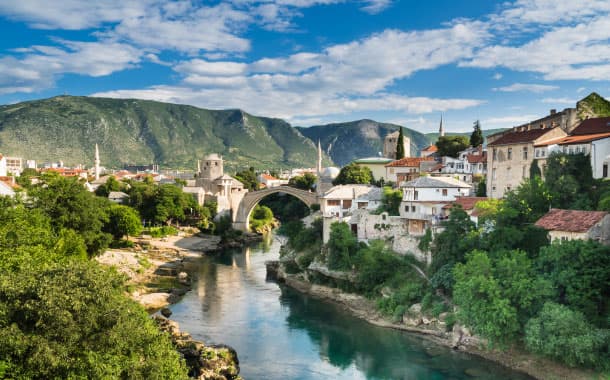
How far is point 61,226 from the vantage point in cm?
3097

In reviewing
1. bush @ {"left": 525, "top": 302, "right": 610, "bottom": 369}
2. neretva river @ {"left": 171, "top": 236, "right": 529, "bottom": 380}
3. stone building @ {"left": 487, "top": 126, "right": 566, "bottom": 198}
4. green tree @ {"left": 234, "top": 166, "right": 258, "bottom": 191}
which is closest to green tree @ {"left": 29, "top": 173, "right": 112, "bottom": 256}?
neretva river @ {"left": 171, "top": 236, "right": 529, "bottom": 380}

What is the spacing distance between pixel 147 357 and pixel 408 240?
20.1 metres

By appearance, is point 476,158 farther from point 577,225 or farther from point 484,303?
point 484,303

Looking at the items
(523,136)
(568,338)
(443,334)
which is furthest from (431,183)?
(568,338)

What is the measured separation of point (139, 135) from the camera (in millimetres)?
153125

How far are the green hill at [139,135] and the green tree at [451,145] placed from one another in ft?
354

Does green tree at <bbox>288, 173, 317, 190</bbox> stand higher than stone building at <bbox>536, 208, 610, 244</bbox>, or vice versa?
green tree at <bbox>288, 173, 317, 190</bbox>

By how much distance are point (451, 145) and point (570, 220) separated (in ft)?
77.5

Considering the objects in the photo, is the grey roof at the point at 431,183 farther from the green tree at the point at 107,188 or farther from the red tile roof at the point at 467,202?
the green tree at the point at 107,188

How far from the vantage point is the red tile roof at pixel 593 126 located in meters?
27.3

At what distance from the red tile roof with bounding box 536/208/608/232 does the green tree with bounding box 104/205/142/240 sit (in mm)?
33443

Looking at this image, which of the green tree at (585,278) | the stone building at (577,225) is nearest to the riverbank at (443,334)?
the green tree at (585,278)

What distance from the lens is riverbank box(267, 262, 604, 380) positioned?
727 inches

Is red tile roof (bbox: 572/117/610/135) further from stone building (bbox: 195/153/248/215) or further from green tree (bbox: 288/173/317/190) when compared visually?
green tree (bbox: 288/173/317/190)
